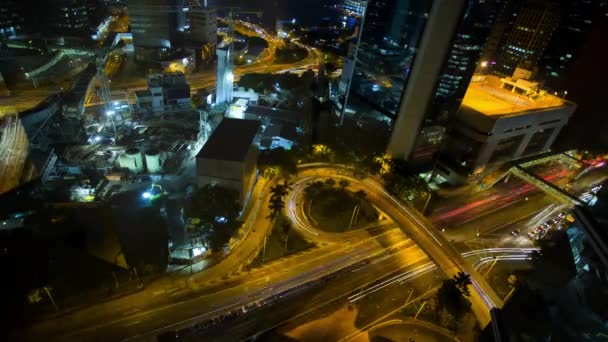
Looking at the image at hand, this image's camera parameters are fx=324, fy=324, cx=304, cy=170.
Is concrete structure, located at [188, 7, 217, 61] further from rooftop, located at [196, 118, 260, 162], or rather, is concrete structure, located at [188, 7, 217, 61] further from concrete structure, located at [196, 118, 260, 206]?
concrete structure, located at [196, 118, 260, 206]

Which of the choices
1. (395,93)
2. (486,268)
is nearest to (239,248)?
(486,268)

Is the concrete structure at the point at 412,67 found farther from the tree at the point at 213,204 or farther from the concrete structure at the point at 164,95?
the concrete structure at the point at 164,95

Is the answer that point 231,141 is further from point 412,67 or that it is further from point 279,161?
point 412,67

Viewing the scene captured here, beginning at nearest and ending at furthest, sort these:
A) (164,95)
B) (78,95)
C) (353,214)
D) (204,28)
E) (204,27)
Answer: (353,214)
(78,95)
(164,95)
(204,27)
(204,28)

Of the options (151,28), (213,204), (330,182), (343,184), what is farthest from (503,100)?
(151,28)

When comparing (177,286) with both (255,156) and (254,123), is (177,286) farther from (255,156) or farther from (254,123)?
(254,123)

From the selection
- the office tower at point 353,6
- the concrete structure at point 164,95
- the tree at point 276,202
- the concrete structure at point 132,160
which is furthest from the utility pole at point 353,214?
the office tower at point 353,6

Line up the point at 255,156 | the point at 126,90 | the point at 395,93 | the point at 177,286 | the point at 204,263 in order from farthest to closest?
the point at 126,90 < the point at 395,93 < the point at 255,156 < the point at 204,263 < the point at 177,286
